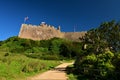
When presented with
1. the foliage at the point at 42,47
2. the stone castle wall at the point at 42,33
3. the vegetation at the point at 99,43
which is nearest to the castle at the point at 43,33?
the stone castle wall at the point at 42,33

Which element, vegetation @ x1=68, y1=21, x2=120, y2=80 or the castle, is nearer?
vegetation @ x1=68, y1=21, x2=120, y2=80

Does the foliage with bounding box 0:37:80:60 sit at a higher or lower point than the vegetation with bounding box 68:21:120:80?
higher

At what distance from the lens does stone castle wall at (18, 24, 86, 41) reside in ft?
233

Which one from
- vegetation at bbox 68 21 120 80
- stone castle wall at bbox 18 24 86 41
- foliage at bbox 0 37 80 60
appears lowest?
vegetation at bbox 68 21 120 80

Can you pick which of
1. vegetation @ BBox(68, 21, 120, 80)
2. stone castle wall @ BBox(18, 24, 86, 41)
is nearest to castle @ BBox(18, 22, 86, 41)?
stone castle wall @ BBox(18, 24, 86, 41)

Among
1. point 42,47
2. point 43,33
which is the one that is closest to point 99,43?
point 42,47

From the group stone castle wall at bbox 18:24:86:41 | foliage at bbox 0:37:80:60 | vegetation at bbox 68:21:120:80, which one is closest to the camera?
vegetation at bbox 68:21:120:80

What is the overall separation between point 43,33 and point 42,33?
0.30m

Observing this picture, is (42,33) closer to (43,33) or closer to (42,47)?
(43,33)

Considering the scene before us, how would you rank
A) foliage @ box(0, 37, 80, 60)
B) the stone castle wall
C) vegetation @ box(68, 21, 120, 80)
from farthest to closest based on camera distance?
the stone castle wall → foliage @ box(0, 37, 80, 60) → vegetation @ box(68, 21, 120, 80)

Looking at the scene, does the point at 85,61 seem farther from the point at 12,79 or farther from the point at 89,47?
the point at 12,79

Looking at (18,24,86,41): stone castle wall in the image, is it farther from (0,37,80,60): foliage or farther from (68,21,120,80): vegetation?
(68,21,120,80): vegetation

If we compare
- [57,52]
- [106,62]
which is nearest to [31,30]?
[57,52]

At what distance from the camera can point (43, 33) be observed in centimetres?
7231
